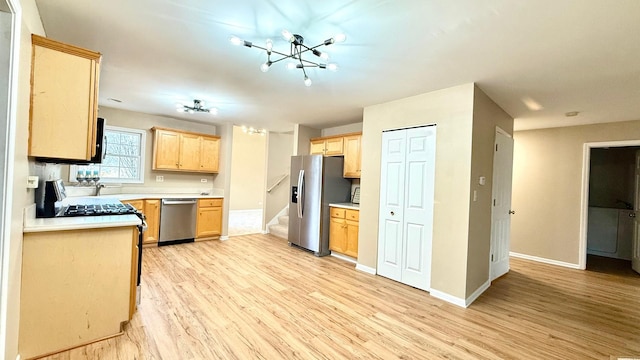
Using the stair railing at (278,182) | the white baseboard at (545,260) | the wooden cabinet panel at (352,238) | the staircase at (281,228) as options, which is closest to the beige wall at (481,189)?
the wooden cabinet panel at (352,238)

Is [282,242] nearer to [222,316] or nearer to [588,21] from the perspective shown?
[222,316]

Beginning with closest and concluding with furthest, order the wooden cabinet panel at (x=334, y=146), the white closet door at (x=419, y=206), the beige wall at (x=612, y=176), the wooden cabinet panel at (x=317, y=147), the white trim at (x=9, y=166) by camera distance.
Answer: the white trim at (x=9, y=166) < the white closet door at (x=419, y=206) < the wooden cabinet panel at (x=334, y=146) < the beige wall at (x=612, y=176) < the wooden cabinet panel at (x=317, y=147)

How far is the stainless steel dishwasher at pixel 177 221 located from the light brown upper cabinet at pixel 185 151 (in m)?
0.75

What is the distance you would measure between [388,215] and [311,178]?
1659 millimetres

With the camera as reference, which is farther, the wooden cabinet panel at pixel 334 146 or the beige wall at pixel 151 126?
the wooden cabinet panel at pixel 334 146

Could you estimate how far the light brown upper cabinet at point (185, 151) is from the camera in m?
5.05

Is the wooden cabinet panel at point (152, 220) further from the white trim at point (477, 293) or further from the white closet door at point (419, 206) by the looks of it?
the white trim at point (477, 293)

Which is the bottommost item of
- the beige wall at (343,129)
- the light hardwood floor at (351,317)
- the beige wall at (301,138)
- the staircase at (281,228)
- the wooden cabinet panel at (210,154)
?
the light hardwood floor at (351,317)

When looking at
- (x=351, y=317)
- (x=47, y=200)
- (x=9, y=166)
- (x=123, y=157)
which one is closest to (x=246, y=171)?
(x=123, y=157)

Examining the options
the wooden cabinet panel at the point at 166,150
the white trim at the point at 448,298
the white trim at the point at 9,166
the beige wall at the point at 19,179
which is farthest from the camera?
the wooden cabinet panel at the point at 166,150

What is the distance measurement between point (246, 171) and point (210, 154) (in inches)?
152

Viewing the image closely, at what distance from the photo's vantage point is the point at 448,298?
9.86ft

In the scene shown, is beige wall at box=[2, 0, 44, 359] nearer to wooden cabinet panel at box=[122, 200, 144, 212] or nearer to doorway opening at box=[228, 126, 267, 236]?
wooden cabinet panel at box=[122, 200, 144, 212]

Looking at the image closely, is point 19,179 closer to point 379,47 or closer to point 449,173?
point 379,47
